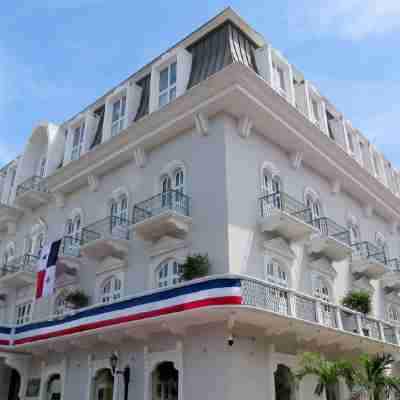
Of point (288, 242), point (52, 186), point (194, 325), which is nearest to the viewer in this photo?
point (194, 325)

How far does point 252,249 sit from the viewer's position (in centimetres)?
1549

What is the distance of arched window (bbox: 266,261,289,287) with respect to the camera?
16.1 metres

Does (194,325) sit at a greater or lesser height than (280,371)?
greater

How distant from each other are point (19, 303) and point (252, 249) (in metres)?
13.4

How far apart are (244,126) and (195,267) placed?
18.4 feet

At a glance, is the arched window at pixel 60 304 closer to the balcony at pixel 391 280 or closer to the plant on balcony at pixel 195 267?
the plant on balcony at pixel 195 267

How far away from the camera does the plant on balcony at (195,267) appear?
46.9ft

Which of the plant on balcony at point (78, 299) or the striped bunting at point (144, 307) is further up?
the plant on balcony at point (78, 299)

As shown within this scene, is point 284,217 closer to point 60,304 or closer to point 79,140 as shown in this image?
point 60,304

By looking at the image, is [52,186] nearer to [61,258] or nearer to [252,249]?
[61,258]

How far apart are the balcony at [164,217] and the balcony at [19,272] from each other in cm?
735

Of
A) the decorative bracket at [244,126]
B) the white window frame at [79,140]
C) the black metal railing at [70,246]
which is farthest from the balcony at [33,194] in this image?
the decorative bracket at [244,126]

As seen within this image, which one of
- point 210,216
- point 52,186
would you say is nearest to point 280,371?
point 210,216

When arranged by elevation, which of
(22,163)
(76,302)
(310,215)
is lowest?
(76,302)
